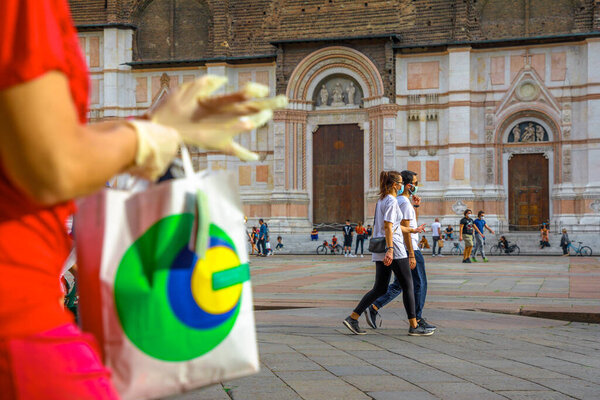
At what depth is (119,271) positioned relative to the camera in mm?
1805

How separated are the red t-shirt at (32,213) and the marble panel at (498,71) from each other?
111ft

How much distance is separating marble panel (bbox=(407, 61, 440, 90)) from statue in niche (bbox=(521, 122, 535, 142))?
3.95 metres

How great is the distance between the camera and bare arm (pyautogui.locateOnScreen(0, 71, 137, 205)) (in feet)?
4.95

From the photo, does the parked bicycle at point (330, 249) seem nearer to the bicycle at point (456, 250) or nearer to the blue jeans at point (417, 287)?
the bicycle at point (456, 250)

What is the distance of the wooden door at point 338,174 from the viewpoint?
35.8 meters

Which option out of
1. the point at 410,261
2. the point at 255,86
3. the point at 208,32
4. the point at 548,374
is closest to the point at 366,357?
the point at 548,374

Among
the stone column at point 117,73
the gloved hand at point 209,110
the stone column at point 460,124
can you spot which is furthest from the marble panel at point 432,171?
the gloved hand at point 209,110

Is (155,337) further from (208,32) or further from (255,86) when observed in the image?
(208,32)

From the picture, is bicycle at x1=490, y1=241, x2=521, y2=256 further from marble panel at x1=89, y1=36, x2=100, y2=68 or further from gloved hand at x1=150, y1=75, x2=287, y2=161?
gloved hand at x1=150, y1=75, x2=287, y2=161

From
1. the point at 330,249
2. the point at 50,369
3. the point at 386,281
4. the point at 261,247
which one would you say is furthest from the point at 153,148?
the point at 330,249

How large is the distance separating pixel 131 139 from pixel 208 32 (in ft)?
120

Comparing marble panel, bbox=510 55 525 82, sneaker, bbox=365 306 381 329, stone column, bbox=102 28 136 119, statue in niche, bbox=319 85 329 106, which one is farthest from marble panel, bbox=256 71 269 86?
sneaker, bbox=365 306 381 329

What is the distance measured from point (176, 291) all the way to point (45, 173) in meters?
0.45

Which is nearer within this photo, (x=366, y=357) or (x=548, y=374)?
(x=548, y=374)
